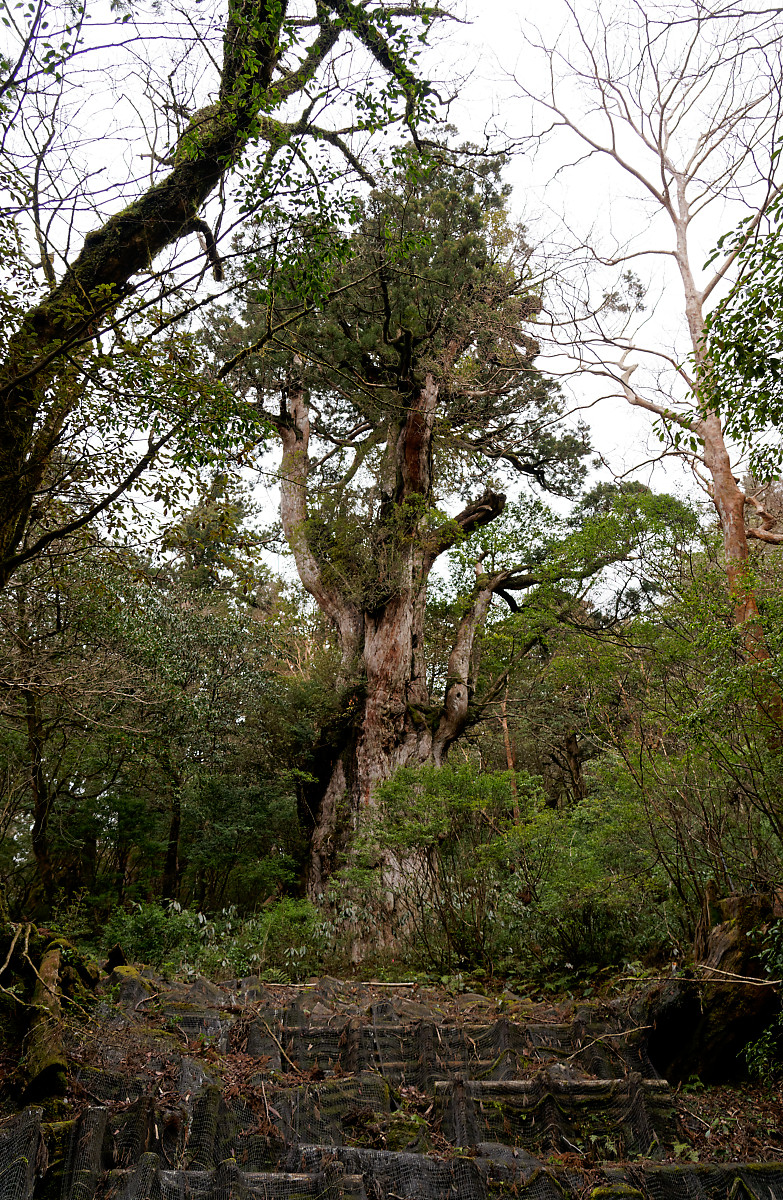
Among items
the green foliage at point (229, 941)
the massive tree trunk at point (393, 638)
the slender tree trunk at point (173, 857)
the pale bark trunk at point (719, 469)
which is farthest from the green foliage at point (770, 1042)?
the slender tree trunk at point (173, 857)

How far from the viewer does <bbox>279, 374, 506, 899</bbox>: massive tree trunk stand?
10.7 m

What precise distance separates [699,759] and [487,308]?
802 cm

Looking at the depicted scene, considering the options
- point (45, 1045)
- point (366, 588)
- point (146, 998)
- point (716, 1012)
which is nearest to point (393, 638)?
point (366, 588)

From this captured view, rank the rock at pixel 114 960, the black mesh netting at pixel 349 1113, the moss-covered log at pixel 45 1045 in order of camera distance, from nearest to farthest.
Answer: the black mesh netting at pixel 349 1113 → the moss-covered log at pixel 45 1045 → the rock at pixel 114 960

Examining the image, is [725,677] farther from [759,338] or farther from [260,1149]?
[260,1149]

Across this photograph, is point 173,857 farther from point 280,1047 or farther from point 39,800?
point 280,1047

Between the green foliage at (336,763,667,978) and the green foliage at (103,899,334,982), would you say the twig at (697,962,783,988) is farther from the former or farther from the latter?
the green foliage at (103,899,334,982)

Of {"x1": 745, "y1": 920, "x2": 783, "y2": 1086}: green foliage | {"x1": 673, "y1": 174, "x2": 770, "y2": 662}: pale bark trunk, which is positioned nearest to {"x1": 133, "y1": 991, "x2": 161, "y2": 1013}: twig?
{"x1": 745, "y1": 920, "x2": 783, "y2": 1086}: green foliage

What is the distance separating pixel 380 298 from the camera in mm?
10680

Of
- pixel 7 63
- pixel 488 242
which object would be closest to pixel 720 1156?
pixel 7 63

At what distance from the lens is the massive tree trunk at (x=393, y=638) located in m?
10.7

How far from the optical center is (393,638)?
37.2ft

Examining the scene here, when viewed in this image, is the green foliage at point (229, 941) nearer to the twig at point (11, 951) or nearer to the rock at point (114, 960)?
the rock at point (114, 960)

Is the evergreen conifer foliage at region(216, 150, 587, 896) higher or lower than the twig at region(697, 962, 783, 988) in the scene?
higher
